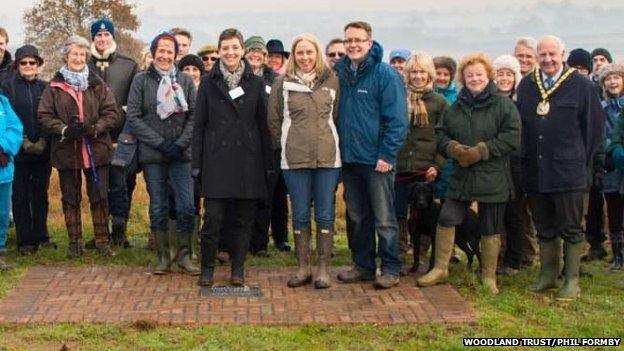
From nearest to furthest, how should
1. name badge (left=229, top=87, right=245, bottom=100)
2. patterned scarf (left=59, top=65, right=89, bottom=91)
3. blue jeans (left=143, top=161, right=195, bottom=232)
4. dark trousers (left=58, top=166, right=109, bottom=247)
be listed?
name badge (left=229, top=87, right=245, bottom=100)
blue jeans (left=143, top=161, right=195, bottom=232)
patterned scarf (left=59, top=65, right=89, bottom=91)
dark trousers (left=58, top=166, right=109, bottom=247)

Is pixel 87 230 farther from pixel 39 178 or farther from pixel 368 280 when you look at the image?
pixel 368 280

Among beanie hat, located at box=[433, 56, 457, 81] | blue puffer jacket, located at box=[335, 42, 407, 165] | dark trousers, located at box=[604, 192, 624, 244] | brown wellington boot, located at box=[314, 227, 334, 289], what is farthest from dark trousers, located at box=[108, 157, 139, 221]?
dark trousers, located at box=[604, 192, 624, 244]

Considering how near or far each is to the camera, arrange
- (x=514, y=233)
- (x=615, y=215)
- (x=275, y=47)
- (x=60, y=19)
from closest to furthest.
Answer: (x=514, y=233) < (x=615, y=215) < (x=275, y=47) < (x=60, y=19)

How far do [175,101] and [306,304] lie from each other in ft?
7.40

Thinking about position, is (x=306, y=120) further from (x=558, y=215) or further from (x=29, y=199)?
(x=29, y=199)

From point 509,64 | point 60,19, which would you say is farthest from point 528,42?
point 60,19

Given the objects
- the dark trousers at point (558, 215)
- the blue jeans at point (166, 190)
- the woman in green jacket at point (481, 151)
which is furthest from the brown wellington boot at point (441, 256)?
the blue jeans at point (166, 190)

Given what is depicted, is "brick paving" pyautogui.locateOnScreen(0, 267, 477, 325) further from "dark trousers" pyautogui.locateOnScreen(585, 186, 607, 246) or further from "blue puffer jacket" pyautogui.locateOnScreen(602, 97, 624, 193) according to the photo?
"dark trousers" pyautogui.locateOnScreen(585, 186, 607, 246)

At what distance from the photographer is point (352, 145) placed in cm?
720

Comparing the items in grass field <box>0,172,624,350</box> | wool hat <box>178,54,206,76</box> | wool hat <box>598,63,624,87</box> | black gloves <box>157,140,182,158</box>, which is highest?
wool hat <box>178,54,206,76</box>

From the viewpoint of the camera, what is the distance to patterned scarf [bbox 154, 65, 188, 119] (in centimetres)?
763

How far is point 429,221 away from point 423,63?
4.81 feet

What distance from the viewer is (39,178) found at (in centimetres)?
885

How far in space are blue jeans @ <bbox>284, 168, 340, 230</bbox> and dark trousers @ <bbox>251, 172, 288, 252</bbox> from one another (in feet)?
3.96
